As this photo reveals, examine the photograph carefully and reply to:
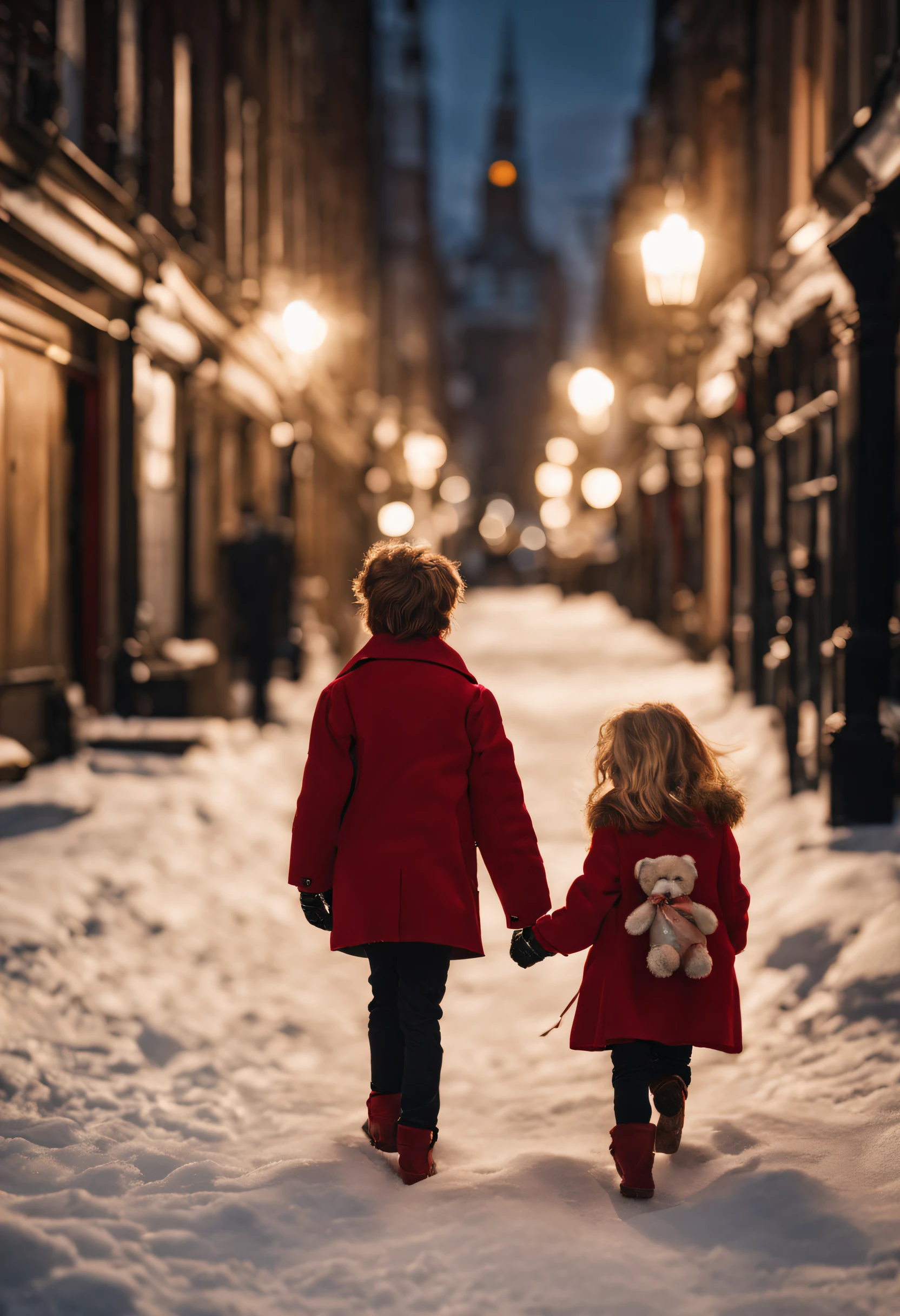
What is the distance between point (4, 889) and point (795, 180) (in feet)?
30.7

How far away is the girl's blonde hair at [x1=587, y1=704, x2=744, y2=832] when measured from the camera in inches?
137

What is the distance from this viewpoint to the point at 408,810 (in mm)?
3600

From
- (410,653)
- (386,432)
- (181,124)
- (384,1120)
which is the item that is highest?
(181,124)

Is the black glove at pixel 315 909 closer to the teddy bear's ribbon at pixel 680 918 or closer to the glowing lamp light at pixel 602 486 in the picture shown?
the teddy bear's ribbon at pixel 680 918

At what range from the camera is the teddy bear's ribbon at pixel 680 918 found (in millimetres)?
3416

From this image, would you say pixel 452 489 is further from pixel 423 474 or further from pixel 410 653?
pixel 410 653

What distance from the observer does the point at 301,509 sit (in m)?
19.8

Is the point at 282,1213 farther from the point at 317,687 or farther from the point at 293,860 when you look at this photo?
the point at 317,687

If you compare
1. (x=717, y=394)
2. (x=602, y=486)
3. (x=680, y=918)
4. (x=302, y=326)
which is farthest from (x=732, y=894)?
(x=602, y=486)

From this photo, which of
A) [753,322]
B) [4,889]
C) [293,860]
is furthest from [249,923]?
[753,322]

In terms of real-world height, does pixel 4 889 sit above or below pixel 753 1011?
above

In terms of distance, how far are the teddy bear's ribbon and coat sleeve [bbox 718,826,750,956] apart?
0.17 m

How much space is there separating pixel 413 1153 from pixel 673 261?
291 inches

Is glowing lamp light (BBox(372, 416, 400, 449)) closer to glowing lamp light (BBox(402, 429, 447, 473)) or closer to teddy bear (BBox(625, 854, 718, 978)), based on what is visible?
glowing lamp light (BBox(402, 429, 447, 473))
